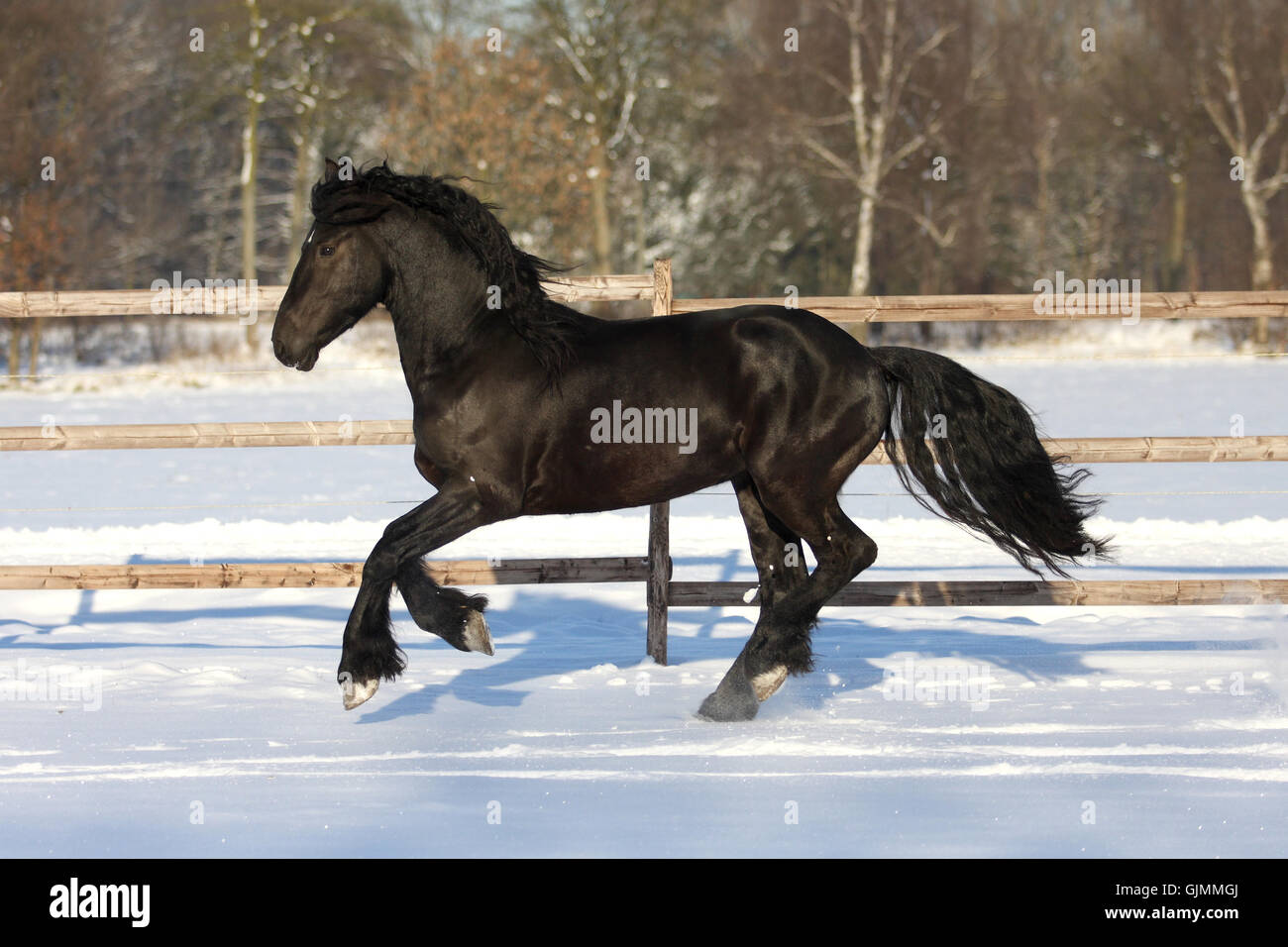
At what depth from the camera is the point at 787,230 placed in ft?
92.5

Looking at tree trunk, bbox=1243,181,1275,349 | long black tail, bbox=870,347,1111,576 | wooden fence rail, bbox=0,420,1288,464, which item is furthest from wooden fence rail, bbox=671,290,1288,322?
tree trunk, bbox=1243,181,1275,349

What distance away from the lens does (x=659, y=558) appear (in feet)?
17.0

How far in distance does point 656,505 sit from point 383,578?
4.84 feet

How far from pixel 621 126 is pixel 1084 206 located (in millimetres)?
12036

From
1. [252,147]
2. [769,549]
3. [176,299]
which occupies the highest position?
[252,147]

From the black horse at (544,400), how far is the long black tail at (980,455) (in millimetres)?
131

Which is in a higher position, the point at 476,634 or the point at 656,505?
the point at 656,505

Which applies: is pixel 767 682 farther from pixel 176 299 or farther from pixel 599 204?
pixel 599 204

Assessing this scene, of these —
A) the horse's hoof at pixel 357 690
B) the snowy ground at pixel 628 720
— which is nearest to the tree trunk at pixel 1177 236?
the snowy ground at pixel 628 720

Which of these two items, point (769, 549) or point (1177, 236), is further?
point (1177, 236)

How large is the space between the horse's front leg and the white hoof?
1.07 metres

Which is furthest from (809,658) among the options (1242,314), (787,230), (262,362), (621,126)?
(787,230)

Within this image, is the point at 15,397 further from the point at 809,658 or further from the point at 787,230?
the point at 787,230

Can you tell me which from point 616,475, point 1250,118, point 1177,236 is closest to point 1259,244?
point 1250,118
